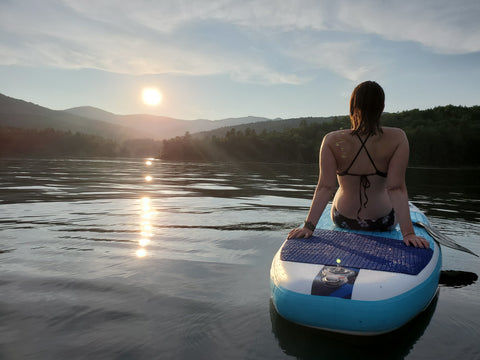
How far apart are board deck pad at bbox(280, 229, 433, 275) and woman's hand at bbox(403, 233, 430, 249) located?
1.8 inches

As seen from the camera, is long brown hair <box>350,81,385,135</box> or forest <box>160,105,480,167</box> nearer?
long brown hair <box>350,81,385,135</box>

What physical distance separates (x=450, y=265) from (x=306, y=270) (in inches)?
119

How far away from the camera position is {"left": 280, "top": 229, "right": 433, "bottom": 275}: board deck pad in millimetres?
2988

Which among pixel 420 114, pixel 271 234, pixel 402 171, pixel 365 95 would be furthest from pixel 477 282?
pixel 420 114

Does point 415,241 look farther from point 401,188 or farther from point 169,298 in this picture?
point 169,298

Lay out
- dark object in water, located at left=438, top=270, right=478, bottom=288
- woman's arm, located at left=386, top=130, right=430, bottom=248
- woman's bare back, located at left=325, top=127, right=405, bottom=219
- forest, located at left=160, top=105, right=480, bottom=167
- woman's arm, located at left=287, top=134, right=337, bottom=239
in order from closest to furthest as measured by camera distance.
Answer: woman's arm, located at left=386, top=130, right=430, bottom=248 < woman's bare back, located at left=325, top=127, right=405, bottom=219 < woman's arm, located at left=287, top=134, right=337, bottom=239 < dark object in water, located at left=438, top=270, right=478, bottom=288 < forest, located at left=160, top=105, right=480, bottom=167

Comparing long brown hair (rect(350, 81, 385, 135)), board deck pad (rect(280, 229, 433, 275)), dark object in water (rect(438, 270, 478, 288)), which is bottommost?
dark object in water (rect(438, 270, 478, 288))

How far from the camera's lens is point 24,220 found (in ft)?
24.0

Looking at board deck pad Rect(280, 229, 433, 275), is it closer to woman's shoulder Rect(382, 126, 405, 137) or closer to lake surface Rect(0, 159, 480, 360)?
lake surface Rect(0, 159, 480, 360)

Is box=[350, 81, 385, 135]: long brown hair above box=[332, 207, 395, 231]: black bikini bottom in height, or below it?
above

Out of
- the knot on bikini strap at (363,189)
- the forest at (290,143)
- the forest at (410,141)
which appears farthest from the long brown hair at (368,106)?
the forest at (290,143)

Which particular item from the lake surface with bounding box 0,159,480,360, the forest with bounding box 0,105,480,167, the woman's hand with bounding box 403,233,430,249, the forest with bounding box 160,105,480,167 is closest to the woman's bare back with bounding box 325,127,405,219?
the woman's hand with bounding box 403,233,430,249

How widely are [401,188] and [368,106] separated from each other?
0.84 metres

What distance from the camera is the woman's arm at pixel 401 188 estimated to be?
3.56 meters
